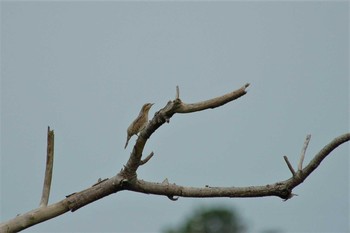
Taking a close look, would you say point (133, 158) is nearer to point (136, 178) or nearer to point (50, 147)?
point (136, 178)

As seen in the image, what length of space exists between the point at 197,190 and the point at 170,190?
0.72ft

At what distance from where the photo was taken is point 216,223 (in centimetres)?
4772

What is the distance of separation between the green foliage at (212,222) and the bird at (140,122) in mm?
35969

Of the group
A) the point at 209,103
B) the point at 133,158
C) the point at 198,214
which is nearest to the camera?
the point at 209,103

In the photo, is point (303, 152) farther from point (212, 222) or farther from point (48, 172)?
point (212, 222)

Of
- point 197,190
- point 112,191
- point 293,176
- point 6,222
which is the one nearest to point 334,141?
point 293,176

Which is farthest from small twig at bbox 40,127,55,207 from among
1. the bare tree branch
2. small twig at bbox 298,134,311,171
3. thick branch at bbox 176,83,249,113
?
small twig at bbox 298,134,311,171

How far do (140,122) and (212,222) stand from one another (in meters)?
40.5

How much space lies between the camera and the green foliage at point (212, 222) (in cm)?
4512

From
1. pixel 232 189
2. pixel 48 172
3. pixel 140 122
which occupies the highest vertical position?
pixel 140 122

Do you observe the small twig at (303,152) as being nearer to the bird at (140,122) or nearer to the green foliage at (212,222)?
the bird at (140,122)

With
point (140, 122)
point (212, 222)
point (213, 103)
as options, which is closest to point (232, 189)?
point (140, 122)

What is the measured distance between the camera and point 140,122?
Answer: 7.35m

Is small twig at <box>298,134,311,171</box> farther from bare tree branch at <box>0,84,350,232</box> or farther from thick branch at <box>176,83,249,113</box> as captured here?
thick branch at <box>176,83,249,113</box>
